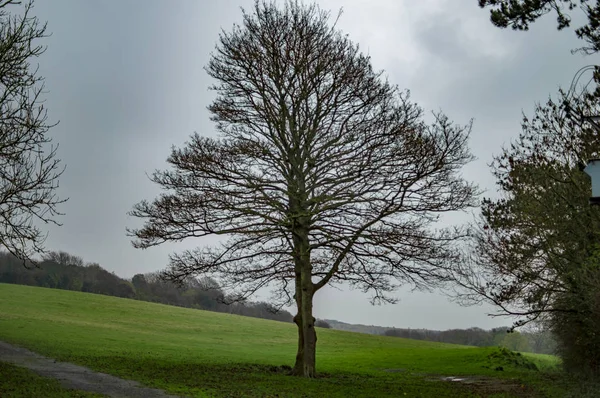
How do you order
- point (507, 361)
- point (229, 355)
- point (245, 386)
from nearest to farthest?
point (245, 386), point (507, 361), point (229, 355)

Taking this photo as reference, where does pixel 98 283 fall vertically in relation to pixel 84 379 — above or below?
above

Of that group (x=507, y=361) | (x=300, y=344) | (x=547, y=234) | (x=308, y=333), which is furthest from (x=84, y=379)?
(x=507, y=361)

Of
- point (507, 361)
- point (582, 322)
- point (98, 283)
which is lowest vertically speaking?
point (507, 361)

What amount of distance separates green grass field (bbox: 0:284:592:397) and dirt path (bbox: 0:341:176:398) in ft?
2.30

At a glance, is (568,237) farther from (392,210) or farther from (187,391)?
(187,391)

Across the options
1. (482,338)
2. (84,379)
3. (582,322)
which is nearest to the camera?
(84,379)

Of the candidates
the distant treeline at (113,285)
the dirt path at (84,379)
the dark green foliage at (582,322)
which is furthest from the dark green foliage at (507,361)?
the distant treeline at (113,285)

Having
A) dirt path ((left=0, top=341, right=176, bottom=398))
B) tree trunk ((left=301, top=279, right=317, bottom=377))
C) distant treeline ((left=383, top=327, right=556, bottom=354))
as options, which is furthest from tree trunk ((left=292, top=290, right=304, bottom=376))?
distant treeline ((left=383, top=327, right=556, bottom=354))

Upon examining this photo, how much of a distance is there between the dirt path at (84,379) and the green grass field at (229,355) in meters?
0.70

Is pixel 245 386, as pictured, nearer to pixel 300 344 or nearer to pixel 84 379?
pixel 84 379

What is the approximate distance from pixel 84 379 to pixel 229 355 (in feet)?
69.9

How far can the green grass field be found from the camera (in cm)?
1823

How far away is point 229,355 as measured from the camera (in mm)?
36938

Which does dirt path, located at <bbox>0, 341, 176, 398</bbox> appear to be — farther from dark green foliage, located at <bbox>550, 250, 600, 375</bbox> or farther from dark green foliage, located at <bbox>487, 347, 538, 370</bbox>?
dark green foliage, located at <bbox>487, 347, 538, 370</bbox>
